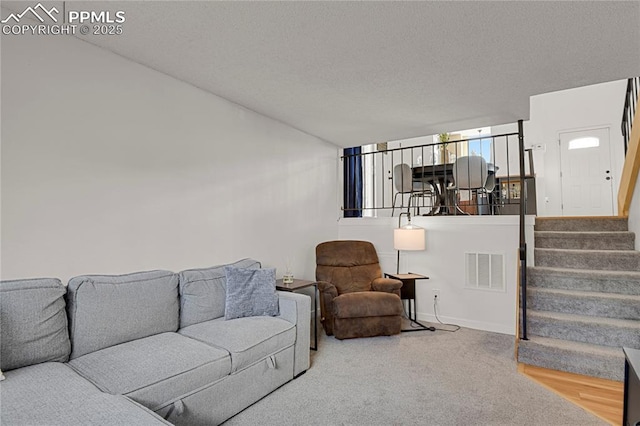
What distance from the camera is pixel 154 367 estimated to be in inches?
69.1

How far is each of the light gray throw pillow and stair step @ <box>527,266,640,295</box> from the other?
2821mm

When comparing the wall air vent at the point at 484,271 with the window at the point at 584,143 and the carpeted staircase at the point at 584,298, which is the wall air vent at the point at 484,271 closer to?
the carpeted staircase at the point at 584,298

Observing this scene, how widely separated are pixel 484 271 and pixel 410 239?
0.97 meters

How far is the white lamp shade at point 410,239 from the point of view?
4160 millimetres

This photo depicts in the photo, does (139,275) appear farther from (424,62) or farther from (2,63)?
(424,62)

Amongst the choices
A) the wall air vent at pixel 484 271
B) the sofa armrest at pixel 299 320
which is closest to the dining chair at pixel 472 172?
the wall air vent at pixel 484 271

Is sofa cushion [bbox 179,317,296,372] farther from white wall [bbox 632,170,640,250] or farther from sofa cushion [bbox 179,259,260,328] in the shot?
white wall [bbox 632,170,640,250]

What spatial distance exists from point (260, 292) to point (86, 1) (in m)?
2.25

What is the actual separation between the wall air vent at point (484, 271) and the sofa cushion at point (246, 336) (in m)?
2.58

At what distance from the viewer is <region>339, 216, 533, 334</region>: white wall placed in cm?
392

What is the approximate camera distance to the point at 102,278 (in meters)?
2.11

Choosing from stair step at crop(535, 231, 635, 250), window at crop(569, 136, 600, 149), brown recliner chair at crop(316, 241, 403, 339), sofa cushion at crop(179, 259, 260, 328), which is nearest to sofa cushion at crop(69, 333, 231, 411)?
sofa cushion at crop(179, 259, 260, 328)

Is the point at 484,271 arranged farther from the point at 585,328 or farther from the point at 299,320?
the point at 299,320

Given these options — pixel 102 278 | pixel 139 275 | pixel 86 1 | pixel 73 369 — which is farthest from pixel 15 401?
pixel 86 1
